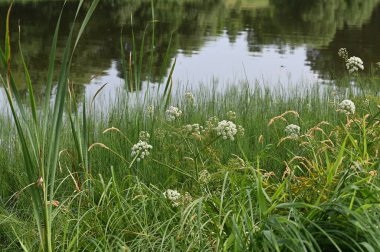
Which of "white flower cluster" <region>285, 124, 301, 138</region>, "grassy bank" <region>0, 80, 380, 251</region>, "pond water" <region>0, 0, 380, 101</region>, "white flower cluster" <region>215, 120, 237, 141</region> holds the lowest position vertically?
"pond water" <region>0, 0, 380, 101</region>

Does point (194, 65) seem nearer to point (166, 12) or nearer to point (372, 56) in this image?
point (372, 56)

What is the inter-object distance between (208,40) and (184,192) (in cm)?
1598

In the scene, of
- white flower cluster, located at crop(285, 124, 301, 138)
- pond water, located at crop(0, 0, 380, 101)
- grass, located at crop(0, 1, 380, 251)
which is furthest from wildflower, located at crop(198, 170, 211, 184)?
pond water, located at crop(0, 0, 380, 101)

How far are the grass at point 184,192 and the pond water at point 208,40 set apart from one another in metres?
3.91

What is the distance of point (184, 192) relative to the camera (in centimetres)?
293

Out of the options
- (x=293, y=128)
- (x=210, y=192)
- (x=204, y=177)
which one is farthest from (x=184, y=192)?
(x=293, y=128)

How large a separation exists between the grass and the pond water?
3.91 metres

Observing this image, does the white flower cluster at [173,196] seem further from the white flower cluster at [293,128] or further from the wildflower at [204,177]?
the white flower cluster at [293,128]

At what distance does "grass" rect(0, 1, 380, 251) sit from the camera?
219cm

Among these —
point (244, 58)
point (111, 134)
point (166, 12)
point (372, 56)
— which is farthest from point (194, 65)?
point (166, 12)

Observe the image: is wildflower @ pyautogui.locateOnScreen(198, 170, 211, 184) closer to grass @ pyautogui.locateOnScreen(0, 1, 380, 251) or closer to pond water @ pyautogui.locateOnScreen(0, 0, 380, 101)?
grass @ pyautogui.locateOnScreen(0, 1, 380, 251)

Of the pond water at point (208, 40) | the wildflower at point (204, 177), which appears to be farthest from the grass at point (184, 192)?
the pond water at point (208, 40)

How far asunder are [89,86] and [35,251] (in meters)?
8.26

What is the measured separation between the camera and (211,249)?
2449 mm
